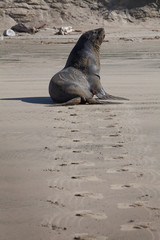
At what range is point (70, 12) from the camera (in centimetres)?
3191

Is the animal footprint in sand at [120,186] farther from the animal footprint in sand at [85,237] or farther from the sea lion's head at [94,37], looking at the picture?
the sea lion's head at [94,37]

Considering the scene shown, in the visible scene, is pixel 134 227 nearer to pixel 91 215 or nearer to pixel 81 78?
pixel 91 215

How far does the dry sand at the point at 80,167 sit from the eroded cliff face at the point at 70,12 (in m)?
22.9

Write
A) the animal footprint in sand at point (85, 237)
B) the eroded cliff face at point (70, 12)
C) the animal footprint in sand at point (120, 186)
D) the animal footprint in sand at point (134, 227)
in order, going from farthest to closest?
the eroded cliff face at point (70, 12) < the animal footprint in sand at point (120, 186) < the animal footprint in sand at point (134, 227) < the animal footprint in sand at point (85, 237)

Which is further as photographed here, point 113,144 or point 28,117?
point 28,117

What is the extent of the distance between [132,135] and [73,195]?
6.12ft

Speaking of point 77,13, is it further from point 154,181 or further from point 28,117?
point 154,181

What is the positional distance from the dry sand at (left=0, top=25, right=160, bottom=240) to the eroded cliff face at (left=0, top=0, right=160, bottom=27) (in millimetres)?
22942

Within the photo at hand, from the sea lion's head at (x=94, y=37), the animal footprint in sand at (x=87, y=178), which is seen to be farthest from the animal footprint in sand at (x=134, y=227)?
the sea lion's head at (x=94, y=37)

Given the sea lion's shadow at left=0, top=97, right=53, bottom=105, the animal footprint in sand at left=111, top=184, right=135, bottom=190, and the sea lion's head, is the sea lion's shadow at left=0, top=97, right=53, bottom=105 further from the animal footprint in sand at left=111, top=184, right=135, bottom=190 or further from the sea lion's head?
the animal footprint in sand at left=111, top=184, right=135, bottom=190

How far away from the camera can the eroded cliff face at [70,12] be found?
31.1 m

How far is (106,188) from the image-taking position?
376cm

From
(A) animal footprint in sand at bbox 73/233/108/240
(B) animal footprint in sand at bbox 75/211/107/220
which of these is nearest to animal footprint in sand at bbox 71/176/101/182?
(B) animal footprint in sand at bbox 75/211/107/220

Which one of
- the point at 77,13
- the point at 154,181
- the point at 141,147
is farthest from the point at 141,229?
the point at 77,13
